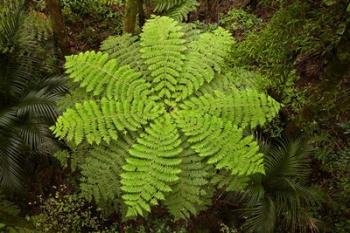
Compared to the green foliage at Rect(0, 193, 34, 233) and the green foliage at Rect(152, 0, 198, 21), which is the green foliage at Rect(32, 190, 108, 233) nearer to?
the green foliage at Rect(0, 193, 34, 233)

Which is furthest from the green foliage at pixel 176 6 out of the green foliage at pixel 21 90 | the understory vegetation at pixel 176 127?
the green foliage at pixel 21 90

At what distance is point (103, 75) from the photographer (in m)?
4.21

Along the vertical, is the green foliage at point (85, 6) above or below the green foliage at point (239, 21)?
below

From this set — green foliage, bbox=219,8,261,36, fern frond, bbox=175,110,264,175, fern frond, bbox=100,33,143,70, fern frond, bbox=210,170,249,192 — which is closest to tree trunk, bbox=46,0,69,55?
fern frond, bbox=100,33,143,70

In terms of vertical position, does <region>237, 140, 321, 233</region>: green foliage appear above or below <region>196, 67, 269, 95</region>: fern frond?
below

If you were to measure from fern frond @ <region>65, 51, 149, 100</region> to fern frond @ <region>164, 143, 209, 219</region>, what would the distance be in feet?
3.06

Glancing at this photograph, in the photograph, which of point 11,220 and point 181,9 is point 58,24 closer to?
point 181,9

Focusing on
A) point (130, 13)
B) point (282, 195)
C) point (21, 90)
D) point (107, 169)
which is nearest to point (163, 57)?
point (107, 169)

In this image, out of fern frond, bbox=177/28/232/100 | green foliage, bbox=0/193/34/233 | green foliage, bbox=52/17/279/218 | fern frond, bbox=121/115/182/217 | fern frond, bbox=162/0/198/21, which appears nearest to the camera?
fern frond, bbox=121/115/182/217

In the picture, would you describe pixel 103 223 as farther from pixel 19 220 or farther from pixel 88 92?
pixel 88 92

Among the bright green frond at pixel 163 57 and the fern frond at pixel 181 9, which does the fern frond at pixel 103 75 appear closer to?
the bright green frond at pixel 163 57

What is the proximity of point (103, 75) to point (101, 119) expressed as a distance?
0.57 metres

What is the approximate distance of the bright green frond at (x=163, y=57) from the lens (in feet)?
14.3

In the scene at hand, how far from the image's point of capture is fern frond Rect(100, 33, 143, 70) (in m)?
4.59
